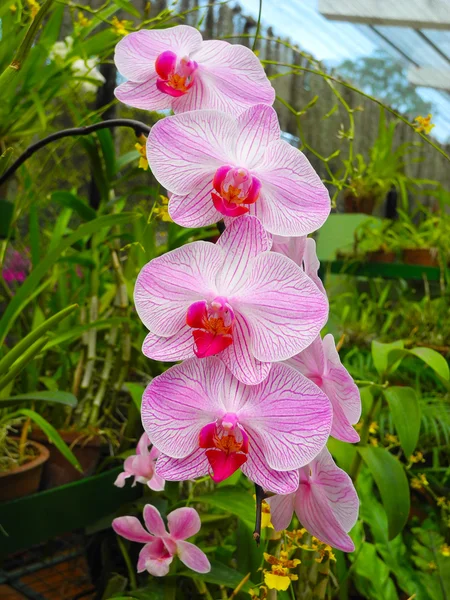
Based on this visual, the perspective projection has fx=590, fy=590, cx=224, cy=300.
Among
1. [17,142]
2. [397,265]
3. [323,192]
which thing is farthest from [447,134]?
[323,192]

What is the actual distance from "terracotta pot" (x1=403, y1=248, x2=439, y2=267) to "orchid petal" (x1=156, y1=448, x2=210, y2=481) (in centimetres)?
177

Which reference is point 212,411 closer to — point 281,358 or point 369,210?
point 281,358

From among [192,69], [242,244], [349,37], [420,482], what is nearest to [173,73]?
[192,69]

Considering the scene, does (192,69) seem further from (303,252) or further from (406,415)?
(406,415)

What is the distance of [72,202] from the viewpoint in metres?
0.81

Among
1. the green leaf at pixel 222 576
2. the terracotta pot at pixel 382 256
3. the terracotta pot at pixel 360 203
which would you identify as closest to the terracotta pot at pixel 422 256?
the terracotta pot at pixel 382 256

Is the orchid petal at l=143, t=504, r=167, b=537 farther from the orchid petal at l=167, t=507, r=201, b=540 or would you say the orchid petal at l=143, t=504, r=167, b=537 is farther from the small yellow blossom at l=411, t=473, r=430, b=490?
the small yellow blossom at l=411, t=473, r=430, b=490

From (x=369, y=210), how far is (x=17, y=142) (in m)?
1.69

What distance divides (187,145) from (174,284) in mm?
69

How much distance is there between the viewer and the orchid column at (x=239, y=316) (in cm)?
27

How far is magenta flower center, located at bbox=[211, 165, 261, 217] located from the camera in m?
0.28

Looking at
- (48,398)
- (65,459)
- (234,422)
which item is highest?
(234,422)

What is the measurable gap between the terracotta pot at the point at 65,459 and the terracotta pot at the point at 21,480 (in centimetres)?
7

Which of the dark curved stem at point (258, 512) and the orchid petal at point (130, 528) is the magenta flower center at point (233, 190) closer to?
the dark curved stem at point (258, 512)
